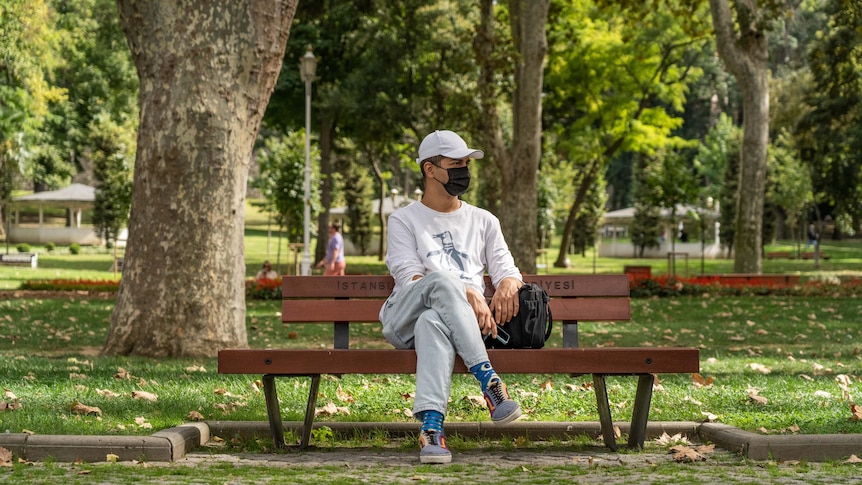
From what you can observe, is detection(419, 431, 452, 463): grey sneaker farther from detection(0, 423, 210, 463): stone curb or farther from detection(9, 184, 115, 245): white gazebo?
detection(9, 184, 115, 245): white gazebo

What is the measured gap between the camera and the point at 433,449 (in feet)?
18.1

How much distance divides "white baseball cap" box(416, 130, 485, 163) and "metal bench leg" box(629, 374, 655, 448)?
1503mm

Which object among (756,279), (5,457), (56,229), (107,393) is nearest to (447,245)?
(5,457)

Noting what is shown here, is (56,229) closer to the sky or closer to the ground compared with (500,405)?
closer to the sky

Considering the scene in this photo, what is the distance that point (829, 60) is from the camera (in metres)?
35.7

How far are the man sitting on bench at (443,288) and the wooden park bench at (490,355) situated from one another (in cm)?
17

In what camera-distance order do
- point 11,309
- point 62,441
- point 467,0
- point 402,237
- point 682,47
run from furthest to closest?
1. point 682,47
2. point 467,0
3. point 11,309
4. point 402,237
5. point 62,441

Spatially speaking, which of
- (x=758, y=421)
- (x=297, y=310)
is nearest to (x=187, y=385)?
(x=297, y=310)

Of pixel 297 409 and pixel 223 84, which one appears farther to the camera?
pixel 223 84

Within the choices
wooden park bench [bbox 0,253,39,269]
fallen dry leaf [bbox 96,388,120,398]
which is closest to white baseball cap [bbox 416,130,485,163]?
fallen dry leaf [bbox 96,388,120,398]

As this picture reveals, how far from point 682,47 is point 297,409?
32.9 m

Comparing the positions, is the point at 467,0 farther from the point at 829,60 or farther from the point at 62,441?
the point at 62,441

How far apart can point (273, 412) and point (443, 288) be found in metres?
1.15

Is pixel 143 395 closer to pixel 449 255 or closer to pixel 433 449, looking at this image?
pixel 449 255
